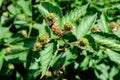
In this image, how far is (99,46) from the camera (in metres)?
1.88

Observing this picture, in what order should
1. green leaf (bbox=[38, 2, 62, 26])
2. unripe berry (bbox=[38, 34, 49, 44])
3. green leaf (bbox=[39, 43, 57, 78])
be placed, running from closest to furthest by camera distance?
green leaf (bbox=[39, 43, 57, 78]), unripe berry (bbox=[38, 34, 49, 44]), green leaf (bbox=[38, 2, 62, 26])

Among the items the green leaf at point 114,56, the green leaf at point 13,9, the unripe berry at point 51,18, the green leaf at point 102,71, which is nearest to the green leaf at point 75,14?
the unripe berry at point 51,18

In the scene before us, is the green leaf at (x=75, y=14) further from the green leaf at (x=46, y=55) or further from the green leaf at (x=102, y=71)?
the green leaf at (x=102, y=71)

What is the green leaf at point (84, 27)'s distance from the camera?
183 centimetres

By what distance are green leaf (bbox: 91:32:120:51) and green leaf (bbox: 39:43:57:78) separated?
28 cm

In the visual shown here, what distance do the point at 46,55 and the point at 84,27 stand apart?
361 mm

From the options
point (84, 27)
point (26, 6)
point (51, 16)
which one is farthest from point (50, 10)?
point (26, 6)

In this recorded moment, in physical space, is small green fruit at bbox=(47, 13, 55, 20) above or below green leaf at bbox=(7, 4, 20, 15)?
above

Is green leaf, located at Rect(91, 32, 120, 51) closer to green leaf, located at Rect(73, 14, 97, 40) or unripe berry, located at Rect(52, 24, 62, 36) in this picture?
green leaf, located at Rect(73, 14, 97, 40)

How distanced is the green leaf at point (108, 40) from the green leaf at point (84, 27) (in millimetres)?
70

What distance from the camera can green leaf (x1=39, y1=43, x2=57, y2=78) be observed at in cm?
158

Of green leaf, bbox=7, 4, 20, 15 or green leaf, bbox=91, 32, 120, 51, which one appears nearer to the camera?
green leaf, bbox=91, 32, 120, 51

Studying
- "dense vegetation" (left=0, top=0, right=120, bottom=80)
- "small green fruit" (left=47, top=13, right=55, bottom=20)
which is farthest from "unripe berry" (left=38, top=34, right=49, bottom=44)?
"small green fruit" (left=47, top=13, right=55, bottom=20)

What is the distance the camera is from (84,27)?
186 cm
